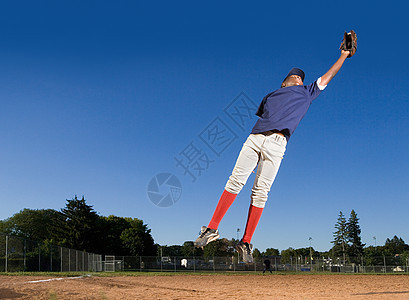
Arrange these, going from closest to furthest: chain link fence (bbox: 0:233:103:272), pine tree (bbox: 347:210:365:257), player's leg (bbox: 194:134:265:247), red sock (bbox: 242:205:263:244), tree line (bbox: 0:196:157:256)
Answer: player's leg (bbox: 194:134:265:247), red sock (bbox: 242:205:263:244), chain link fence (bbox: 0:233:103:272), tree line (bbox: 0:196:157:256), pine tree (bbox: 347:210:365:257)

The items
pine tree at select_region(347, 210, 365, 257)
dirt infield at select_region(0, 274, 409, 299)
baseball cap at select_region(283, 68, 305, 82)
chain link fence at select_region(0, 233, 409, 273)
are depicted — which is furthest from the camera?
pine tree at select_region(347, 210, 365, 257)

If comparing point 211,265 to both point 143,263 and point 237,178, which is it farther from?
point 237,178

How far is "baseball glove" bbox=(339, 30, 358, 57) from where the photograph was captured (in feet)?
13.6

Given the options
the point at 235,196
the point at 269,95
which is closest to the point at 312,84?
the point at 269,95

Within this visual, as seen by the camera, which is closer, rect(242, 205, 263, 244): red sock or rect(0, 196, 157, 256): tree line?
rect(242, 205, 263, 244): red sock

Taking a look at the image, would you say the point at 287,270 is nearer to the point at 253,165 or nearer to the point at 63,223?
the point at 63,223

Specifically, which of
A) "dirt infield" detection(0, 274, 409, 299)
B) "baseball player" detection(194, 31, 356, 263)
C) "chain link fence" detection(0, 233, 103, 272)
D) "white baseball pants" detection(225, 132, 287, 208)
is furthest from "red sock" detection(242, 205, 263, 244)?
"chain link fence" detection(0, 233, 103, 272)

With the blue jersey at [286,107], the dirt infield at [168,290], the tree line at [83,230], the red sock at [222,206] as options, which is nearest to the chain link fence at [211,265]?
the tree line at [83,230]

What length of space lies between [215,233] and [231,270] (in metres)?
51.9

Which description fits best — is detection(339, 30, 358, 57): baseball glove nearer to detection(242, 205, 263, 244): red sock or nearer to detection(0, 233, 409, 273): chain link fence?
detection(242, 205, 263, 244): red sock

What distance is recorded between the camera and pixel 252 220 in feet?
13.6

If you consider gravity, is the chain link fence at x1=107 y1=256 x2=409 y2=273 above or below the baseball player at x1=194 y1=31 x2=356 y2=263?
below

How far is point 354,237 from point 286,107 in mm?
92274

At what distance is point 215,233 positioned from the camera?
3.90 meters
